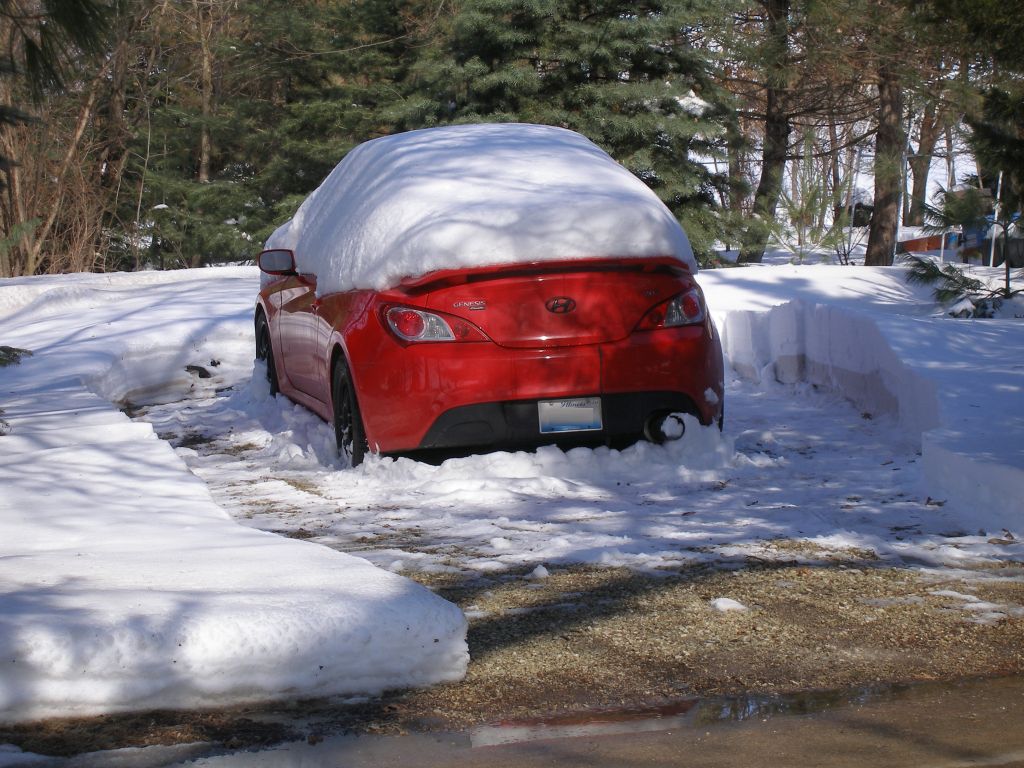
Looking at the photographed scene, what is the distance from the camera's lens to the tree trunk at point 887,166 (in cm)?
1634

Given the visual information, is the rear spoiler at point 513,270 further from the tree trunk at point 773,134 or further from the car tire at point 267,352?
the tree trunk at point 773,134

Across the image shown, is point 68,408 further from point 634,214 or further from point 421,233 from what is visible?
point 634,214

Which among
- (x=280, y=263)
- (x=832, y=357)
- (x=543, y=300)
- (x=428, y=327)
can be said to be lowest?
(x=832, y=357)

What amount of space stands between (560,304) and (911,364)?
2.48m

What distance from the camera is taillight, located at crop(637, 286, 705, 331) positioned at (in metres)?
5.86

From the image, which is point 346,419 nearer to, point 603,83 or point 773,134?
point 603,83

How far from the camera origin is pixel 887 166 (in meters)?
16.0

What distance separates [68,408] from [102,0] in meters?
2.89

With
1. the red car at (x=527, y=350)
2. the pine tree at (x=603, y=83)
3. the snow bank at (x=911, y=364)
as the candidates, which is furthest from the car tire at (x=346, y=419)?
the pine tree at (x=603, y=83)

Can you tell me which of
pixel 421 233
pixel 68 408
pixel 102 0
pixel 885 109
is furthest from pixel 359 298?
pixel 885 109

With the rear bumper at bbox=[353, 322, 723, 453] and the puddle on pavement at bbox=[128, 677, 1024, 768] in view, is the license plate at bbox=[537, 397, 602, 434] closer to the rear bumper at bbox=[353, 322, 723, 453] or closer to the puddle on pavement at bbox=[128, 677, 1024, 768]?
the rear bumper at bbox=[353, 322, 723, 453]

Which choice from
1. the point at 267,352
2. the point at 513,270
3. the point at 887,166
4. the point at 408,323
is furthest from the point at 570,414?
the point at 887,166

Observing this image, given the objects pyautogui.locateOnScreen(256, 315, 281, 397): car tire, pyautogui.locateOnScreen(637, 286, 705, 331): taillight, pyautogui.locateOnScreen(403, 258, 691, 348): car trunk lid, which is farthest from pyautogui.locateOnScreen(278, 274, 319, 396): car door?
pyautogui.locateOnScreen(637, 286, 705, 331): taillight

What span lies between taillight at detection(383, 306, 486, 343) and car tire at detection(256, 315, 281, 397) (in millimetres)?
2890
